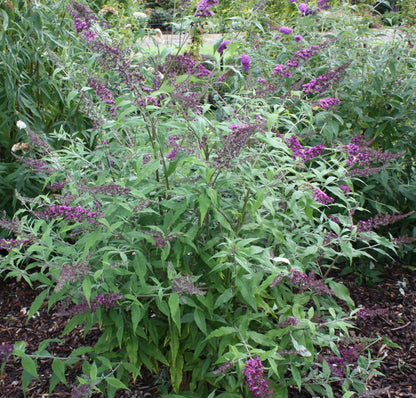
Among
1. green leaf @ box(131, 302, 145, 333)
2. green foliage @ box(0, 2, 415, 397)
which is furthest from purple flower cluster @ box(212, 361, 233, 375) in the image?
green leaf @ box(131, 302, 145, 333)

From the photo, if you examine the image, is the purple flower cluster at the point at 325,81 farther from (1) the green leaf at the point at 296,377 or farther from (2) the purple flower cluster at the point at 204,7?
(1) the green leaf at the point at 296,377

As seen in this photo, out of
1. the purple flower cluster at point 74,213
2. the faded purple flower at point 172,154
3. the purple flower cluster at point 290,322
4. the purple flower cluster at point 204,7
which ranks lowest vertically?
the purple flower cluster at point 290,322

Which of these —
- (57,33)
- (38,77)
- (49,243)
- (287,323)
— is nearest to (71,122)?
(38,77)

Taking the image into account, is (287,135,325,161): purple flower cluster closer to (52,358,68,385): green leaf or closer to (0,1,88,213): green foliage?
(52,358,68,385): green leaf

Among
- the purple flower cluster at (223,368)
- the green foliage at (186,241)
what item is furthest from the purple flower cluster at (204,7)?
the purple flower cluster at (223,368)

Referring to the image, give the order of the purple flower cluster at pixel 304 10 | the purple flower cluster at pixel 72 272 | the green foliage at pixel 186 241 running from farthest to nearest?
the purple flower cluster at pixel 304 10, the green foliage at pixel 186 241, the purple flower cluster at pixel 72 272

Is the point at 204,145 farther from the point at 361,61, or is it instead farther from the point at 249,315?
the point at 361,61

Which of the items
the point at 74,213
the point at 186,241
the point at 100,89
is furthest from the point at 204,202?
the point at 100,89

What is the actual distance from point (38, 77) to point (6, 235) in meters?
1.38

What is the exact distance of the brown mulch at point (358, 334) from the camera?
303cm

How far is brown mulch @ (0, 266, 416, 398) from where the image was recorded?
303 centimetres

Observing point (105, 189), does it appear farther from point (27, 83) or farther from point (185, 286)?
point (27, 83)

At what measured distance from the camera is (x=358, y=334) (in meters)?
3.46

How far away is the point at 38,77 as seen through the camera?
4.12 m
